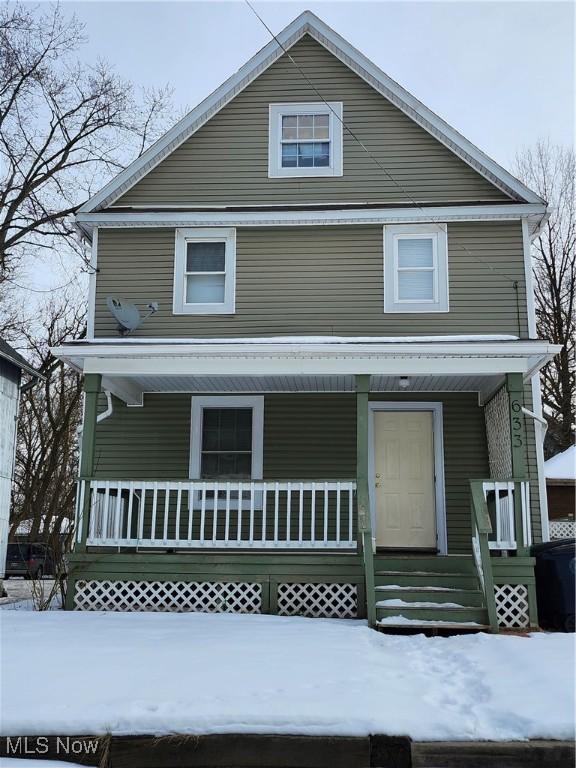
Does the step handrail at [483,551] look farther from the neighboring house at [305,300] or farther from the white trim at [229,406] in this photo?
the white trim at [229,406]

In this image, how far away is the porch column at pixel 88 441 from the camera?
30.7ft

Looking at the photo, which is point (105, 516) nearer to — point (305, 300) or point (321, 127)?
point (305, 300)

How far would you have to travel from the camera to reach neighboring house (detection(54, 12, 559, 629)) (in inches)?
426

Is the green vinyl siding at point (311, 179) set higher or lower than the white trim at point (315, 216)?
higher

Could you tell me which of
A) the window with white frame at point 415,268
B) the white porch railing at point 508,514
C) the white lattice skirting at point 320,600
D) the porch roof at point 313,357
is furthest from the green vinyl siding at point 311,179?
the white lattice skirting at point 320,600

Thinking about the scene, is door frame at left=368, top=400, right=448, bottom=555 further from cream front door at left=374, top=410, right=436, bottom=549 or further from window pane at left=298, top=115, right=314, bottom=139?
window pane at left=298, top=115, right=314, bottom=139

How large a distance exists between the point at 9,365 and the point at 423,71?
858 cm

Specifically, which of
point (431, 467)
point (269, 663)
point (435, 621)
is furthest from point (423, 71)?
point (269, 663)

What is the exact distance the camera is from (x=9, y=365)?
13.4 metres

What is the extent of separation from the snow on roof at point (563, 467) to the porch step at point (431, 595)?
39.5 ft

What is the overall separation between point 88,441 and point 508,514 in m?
5.31

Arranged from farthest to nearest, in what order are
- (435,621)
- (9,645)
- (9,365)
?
(9,365)
(435,621)
(9,645)

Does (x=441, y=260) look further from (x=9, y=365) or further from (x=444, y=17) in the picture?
(x=9, y=365)

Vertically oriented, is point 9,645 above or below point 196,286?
below
